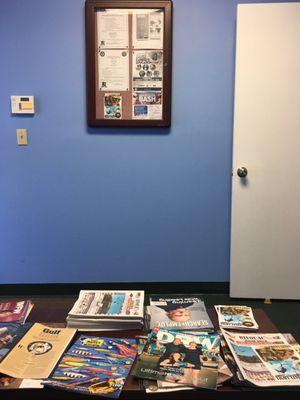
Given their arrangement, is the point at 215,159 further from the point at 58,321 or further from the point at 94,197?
the point at 58,321

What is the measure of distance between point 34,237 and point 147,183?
2.90ft

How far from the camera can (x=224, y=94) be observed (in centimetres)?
254

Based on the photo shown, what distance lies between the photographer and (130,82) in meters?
2.51

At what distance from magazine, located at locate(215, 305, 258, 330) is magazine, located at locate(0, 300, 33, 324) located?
629 mm

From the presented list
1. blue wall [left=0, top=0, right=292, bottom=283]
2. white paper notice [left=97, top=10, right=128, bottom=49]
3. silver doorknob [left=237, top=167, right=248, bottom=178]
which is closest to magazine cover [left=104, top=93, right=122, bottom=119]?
blue wall [left=0, top=0, right=292, bottom=283]

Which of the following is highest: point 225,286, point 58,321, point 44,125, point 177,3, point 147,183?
point 177,3

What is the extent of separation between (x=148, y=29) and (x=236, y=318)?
6.41 ft

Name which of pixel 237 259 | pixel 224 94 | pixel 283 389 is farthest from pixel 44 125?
pixel 283 389

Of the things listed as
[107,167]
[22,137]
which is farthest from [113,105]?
[22,137]

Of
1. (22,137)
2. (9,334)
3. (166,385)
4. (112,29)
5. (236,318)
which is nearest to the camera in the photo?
(166,385)

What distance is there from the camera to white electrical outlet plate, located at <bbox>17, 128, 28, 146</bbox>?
2.55m

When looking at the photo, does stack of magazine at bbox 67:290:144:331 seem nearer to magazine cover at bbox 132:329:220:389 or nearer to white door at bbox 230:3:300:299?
magazine cover at bbox 132:329:220:389

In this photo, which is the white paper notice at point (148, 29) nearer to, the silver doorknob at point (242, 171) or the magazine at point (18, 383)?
the silver doorknob at point (242, 171)

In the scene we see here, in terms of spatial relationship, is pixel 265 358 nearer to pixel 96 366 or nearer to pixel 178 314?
pixel 178 314
